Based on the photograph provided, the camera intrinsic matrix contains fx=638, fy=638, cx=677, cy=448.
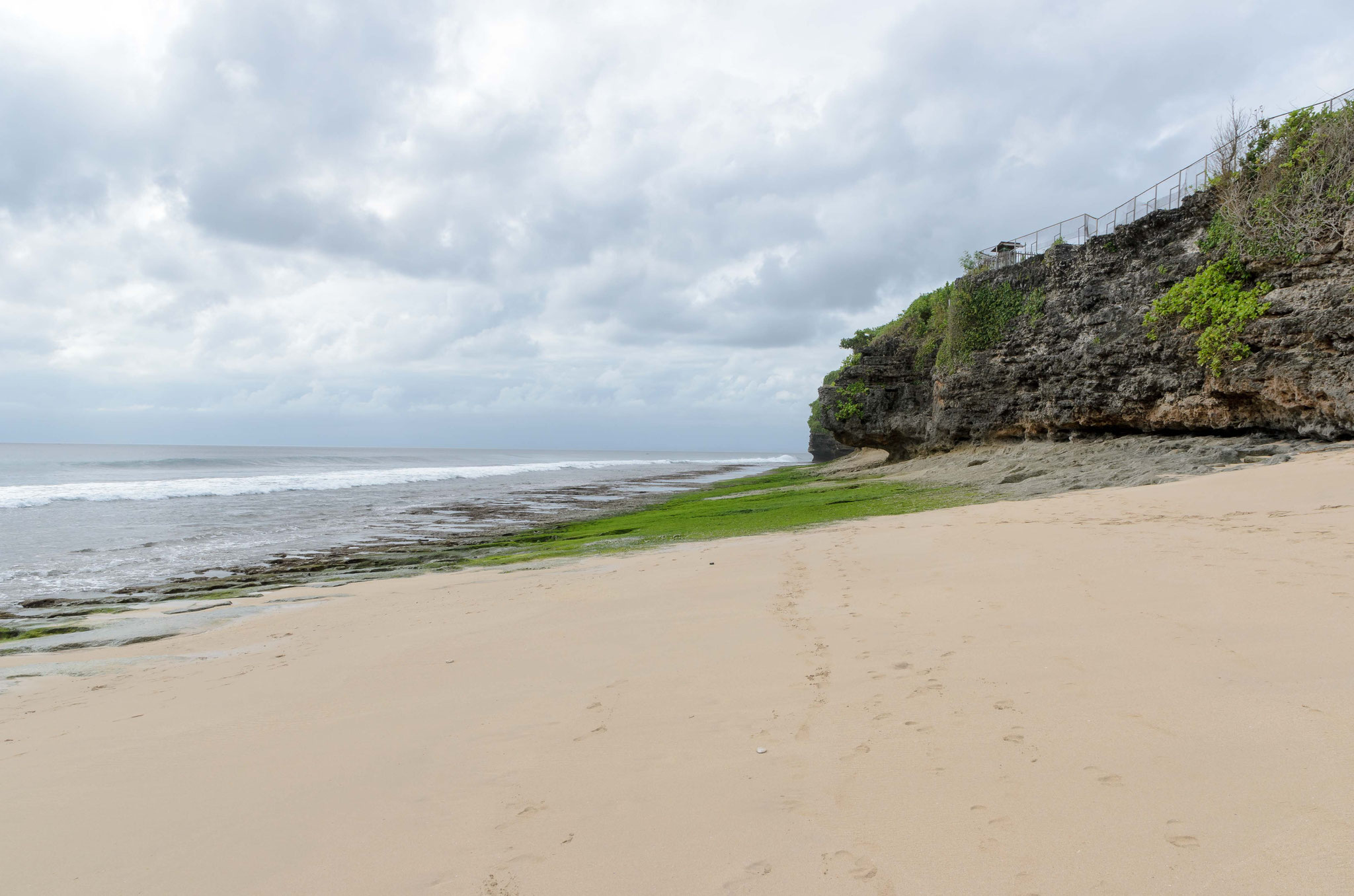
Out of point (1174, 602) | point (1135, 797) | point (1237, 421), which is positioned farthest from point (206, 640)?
point (1237, 421)

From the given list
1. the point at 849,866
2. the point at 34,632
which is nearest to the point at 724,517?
the point at 34,632

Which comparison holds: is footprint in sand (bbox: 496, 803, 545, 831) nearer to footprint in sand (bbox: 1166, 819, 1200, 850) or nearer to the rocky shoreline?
footprint in sand (bbox: 1166, 819, 1200, 850)

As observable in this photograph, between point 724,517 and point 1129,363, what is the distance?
14551mm

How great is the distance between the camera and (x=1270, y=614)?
4805mm

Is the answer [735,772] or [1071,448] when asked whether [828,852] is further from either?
[1071,448]

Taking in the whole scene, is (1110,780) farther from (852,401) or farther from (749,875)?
(852,401)

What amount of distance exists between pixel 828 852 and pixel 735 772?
0.80 metres

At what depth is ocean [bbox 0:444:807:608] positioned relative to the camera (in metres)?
15.3

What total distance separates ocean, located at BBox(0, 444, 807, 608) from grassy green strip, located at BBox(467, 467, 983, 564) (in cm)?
378

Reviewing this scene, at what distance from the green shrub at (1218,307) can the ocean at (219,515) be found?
2151 cm

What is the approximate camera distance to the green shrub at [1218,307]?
56.2ft

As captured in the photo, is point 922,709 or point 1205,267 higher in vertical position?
point 1205,267

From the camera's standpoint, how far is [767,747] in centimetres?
371

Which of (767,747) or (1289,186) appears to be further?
(1289,186)
